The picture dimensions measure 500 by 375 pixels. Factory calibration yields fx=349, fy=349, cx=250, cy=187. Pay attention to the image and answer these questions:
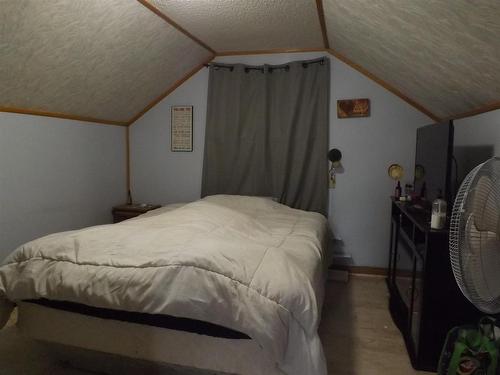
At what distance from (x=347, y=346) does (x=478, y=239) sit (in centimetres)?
127

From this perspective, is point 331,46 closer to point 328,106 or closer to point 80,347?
point 328,106

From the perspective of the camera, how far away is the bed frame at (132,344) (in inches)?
57.7

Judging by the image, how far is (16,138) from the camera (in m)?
2.55

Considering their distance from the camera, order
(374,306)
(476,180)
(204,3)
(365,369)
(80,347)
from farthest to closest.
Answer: (374,306) < (204,3) < (365,369) < (80,347) < (476,180)

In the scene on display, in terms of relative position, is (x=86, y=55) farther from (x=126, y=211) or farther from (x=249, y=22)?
(x=126, y=211)

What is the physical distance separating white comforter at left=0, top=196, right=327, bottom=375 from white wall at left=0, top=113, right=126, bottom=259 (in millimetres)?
1055

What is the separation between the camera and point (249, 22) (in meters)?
2.66

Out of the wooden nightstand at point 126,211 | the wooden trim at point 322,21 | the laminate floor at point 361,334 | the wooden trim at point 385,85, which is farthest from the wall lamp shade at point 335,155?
the wooden nightstand at point 126,211

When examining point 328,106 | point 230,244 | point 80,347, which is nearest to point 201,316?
point 230,244

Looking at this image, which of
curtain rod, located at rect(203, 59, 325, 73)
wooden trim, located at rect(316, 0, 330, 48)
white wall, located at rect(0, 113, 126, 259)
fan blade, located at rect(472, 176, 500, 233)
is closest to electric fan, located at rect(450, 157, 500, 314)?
fan blade, located at rect(472, 176, 500, 233)

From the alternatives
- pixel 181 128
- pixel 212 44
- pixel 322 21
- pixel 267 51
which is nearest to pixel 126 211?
pixel 181 128

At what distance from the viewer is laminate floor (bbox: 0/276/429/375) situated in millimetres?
1848

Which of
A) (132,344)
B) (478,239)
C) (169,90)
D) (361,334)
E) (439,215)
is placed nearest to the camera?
(478,239)

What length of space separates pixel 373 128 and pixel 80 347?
283cm
